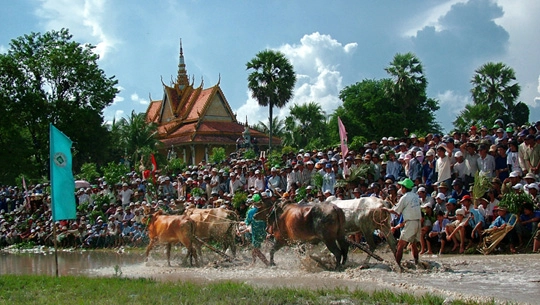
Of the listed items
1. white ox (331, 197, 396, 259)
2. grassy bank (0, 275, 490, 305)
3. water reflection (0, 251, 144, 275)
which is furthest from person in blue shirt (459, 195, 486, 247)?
water reflection (0, 251, 144, 275)

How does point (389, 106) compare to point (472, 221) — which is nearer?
point (472, 221)

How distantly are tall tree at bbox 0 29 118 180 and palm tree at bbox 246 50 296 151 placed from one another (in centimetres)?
1093

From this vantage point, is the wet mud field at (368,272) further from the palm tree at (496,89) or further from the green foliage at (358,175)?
the palm tree at (496,89)

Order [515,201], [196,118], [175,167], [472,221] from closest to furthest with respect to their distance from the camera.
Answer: [515,201], [472,221], [175,167], [196,118]

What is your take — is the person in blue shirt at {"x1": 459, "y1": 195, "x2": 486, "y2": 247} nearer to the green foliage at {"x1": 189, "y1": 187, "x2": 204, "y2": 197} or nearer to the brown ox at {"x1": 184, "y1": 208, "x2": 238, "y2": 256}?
the brown ox at {"x1": 184, "y1": 208, "x2": 238, "y2": 256}

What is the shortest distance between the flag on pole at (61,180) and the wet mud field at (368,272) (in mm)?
1691

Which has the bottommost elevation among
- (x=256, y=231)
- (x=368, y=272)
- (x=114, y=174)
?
(x=368, y=272)

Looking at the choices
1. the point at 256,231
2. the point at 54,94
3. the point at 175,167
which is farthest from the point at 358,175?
the point at 54,94

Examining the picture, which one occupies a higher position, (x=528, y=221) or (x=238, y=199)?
(x=238, y=199)

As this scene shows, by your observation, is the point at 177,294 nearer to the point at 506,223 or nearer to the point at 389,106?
the point at 506,223

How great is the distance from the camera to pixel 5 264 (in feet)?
58.9

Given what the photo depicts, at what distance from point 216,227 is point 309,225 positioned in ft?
10.8

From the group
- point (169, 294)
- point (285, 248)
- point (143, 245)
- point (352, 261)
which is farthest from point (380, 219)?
point (143, 245)

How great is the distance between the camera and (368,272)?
1071 cm
